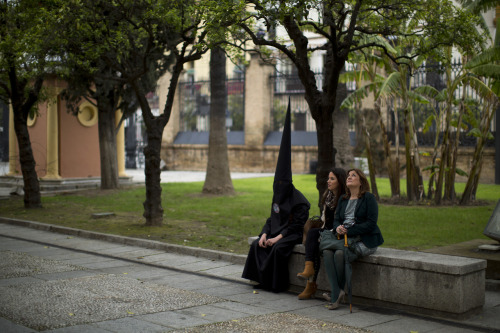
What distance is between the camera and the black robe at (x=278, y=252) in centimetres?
756

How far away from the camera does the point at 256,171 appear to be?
33.2 meters

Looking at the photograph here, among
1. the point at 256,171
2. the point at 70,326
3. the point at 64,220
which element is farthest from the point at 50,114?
the point at 70,326

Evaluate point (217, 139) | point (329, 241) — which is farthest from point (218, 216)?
point (329, 241)

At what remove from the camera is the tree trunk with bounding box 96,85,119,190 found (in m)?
21.8

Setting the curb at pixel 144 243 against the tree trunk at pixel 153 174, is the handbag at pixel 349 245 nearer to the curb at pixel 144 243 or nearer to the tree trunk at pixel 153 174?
the curb at pixel 144 243

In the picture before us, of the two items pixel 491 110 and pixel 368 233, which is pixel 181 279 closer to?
pixel 368 233

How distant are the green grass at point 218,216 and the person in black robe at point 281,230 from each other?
2.39 metres

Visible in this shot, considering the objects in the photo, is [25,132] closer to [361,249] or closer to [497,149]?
[361,249]

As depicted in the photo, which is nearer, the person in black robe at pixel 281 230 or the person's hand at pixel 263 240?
the person in black robe at pixel 281 230

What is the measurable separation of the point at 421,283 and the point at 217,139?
553 inches

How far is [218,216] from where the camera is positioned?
14.9 metres

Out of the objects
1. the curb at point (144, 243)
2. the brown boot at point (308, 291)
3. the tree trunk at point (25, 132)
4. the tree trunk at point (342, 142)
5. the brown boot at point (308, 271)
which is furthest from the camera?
the tree trunk at point (342, 142)

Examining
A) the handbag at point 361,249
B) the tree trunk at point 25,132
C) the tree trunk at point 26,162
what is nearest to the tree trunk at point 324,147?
the handbag at point 361,249

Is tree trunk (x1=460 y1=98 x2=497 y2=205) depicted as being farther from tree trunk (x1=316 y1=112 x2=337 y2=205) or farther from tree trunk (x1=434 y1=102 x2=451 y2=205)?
tree trunk (x1=316 y1=112 x2=337 y2=205)
